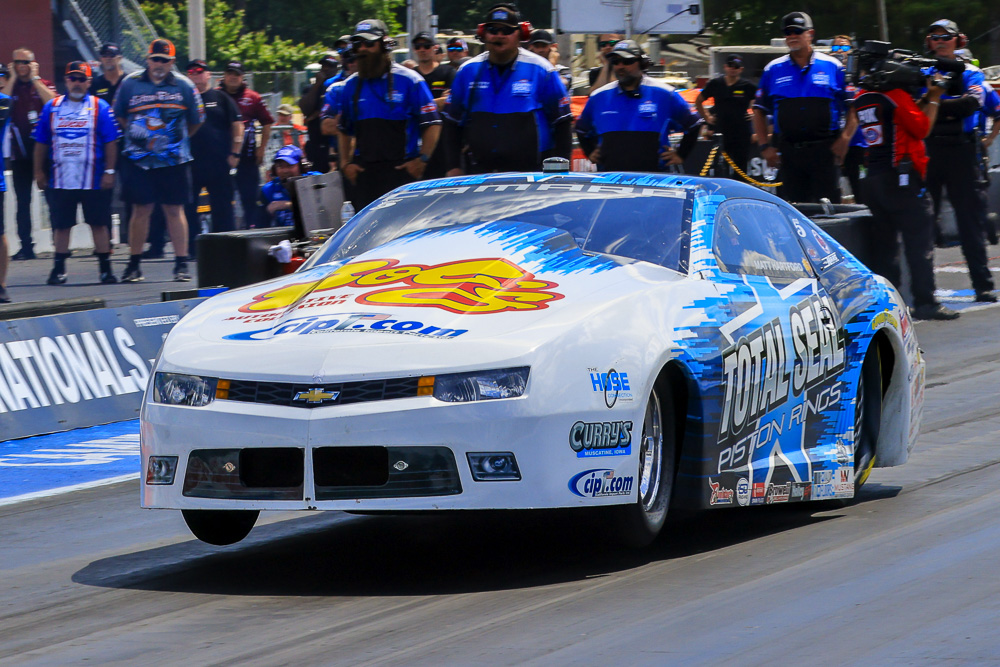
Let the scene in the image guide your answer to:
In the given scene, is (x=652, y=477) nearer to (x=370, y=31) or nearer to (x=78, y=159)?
(x=370, y=31)

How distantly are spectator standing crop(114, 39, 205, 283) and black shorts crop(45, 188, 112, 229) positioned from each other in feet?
1.07

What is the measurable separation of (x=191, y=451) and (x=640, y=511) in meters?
1.53

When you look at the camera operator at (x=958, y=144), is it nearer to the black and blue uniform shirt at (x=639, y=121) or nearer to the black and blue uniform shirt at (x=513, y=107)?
the black and blue uniform shirt at (x=639, y=121)

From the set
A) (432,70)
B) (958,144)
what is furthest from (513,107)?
(958,144)

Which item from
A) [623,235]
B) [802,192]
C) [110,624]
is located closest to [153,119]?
[802,192]

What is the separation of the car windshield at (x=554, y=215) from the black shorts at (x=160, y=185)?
9.64m

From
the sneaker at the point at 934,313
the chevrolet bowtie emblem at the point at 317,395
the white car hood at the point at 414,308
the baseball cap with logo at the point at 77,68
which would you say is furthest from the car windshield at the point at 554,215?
the baseball cap with logo at the point at 77,68

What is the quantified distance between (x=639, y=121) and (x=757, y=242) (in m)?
6.23

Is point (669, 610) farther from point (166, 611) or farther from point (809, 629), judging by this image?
point (166, 611)

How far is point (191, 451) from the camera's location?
5.46 meters

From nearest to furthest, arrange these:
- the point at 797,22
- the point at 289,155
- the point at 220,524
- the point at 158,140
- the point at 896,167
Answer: the point at 220,524 < the point at 896,167 < the point at 797,22 < the point at 158,140 < the point at 289,155

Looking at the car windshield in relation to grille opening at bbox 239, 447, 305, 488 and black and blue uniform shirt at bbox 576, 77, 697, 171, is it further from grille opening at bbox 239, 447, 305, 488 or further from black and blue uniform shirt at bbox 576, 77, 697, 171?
black and blue uniform shirt at bbox 576, 77, 697, 171

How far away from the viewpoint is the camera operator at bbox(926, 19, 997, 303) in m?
14.3

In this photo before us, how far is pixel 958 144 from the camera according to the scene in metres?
14.5
